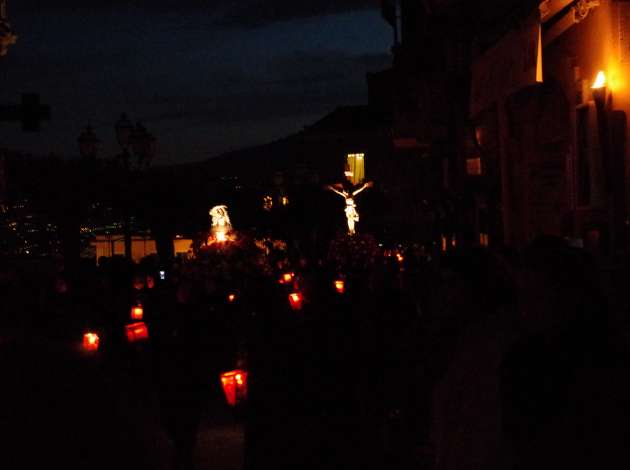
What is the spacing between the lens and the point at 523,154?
48.4 feet

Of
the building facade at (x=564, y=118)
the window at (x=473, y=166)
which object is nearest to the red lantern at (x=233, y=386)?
the building facade at (x=564, y=118)

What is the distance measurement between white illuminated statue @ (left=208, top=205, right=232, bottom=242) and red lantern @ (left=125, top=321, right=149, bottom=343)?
3.27 meters

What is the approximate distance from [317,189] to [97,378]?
1450 inches

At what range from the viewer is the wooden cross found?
16.8 meters

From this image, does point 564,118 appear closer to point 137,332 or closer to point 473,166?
point 137,332

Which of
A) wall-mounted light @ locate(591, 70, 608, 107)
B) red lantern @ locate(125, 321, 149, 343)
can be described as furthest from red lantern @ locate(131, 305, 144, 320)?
wall-mounted light @ locate(591, 70, 608, 107)

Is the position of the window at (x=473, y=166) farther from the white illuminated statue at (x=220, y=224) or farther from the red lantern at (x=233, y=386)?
the red lantern at (x=233, y=386)

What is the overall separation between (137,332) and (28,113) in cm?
529

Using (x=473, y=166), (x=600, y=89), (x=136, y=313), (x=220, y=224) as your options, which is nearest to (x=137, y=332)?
(x=136, y=313)

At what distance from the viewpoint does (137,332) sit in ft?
42.3

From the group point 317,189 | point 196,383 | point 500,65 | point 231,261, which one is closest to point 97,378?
point 231,261

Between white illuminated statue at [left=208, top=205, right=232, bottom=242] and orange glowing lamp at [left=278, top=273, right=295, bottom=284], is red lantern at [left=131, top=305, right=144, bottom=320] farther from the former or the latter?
orange glowing lamp at [left=278, top=273, right=295, bottom=284]

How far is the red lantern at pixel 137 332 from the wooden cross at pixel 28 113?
16.6 feet

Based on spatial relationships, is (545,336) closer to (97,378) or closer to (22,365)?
(97,378)
